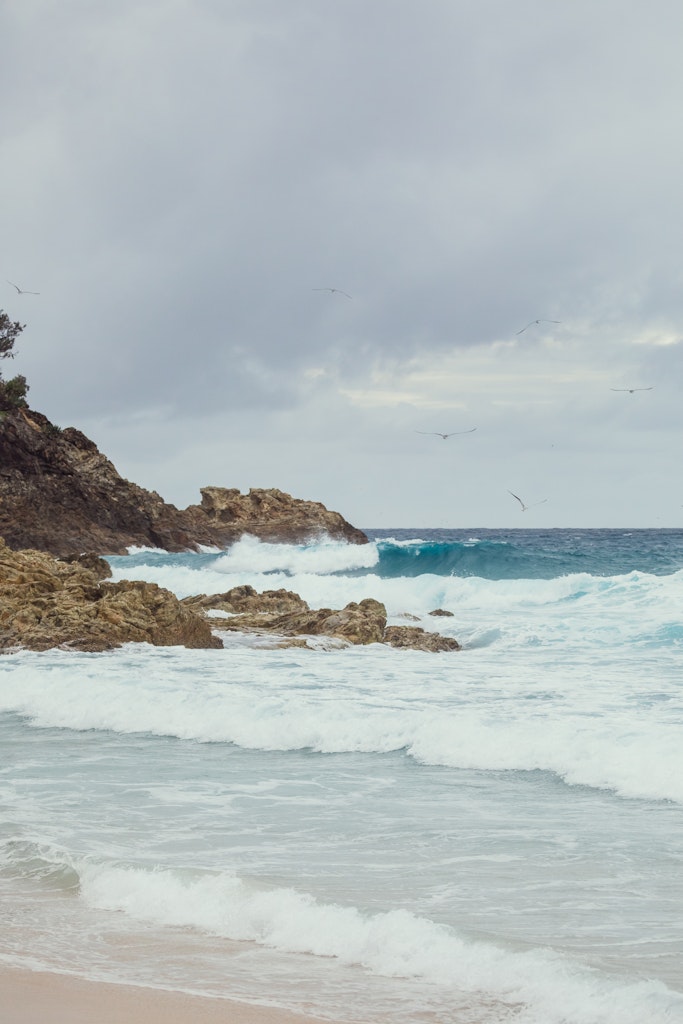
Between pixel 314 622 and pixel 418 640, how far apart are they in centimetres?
238

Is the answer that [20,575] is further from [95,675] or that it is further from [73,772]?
[73,772]

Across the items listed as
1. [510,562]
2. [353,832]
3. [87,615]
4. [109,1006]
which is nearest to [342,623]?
[87,615]

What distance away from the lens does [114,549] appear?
51.1 metres

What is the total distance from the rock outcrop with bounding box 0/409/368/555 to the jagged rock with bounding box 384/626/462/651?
31330 millimetres

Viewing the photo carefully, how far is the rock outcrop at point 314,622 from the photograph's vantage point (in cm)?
1844

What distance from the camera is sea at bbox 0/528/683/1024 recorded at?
15.0 feet

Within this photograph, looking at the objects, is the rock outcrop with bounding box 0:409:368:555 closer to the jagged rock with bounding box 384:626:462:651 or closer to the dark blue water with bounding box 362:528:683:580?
the dark blue water with bounding box 362:528:683:580

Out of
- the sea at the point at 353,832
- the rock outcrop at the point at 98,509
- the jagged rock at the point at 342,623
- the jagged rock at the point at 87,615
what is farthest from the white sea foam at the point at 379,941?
the rock outcrop at the point at 98,509

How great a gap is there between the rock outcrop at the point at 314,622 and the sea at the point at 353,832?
2458mm

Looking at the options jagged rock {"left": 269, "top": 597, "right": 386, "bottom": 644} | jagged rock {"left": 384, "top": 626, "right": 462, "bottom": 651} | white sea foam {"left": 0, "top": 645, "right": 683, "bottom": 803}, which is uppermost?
jagged rock {"left": 269, "top": 597, "right": 386, "bottom": 644}

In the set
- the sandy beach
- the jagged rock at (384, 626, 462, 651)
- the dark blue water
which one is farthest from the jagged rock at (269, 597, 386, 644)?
the dark blue water

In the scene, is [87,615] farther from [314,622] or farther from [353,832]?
[353,832]

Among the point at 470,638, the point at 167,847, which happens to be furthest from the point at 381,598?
the point at 167,847

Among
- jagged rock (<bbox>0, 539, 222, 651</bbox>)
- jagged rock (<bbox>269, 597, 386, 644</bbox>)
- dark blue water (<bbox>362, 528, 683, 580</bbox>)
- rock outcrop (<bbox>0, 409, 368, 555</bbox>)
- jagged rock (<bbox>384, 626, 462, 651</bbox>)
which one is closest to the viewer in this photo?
jagged rock (<bbox>0, 539, 222, 651</bbox>)
